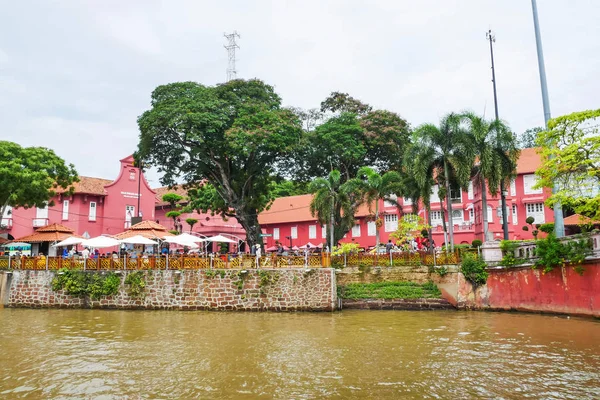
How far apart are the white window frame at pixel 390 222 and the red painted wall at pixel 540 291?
17131 mm

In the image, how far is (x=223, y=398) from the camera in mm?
8719

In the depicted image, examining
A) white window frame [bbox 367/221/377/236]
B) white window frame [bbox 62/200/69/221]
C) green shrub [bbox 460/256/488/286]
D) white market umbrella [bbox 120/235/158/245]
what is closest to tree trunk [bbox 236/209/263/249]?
white market umbrella [bbox 120/235/158/245]

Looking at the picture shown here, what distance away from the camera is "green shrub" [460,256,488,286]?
21.8 meters

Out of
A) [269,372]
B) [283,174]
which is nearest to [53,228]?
[283,174]

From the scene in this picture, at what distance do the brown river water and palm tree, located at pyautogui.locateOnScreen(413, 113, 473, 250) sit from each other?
303 inches

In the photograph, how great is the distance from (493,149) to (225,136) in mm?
15640

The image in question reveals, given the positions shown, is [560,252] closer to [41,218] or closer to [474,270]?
[474,270]

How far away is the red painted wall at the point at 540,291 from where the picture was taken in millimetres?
17219

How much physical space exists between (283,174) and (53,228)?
54.5ft

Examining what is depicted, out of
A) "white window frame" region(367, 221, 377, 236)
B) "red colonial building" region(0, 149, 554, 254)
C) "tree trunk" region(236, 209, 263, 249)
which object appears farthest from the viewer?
"white window frame" region(367, 221, 377, 236)

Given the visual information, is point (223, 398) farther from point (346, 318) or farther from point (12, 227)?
point (12, 227)

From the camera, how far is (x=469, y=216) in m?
36.4

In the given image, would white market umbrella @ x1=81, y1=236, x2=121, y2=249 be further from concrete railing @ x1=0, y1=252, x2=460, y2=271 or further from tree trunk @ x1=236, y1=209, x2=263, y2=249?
tree trunk @ x1=236, y1=209, x2=263, y2=249

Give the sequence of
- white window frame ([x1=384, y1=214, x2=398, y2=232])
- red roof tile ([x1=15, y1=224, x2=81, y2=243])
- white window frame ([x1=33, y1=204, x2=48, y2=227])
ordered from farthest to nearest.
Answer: white window frame ([x1=384, y1=214, x2=398, y2=232]) < white window frame ([x1=33, y1=204, x2=48, y2=227]) < red roof tile ([x1=15, y1=224, x2=81, y2=243])
